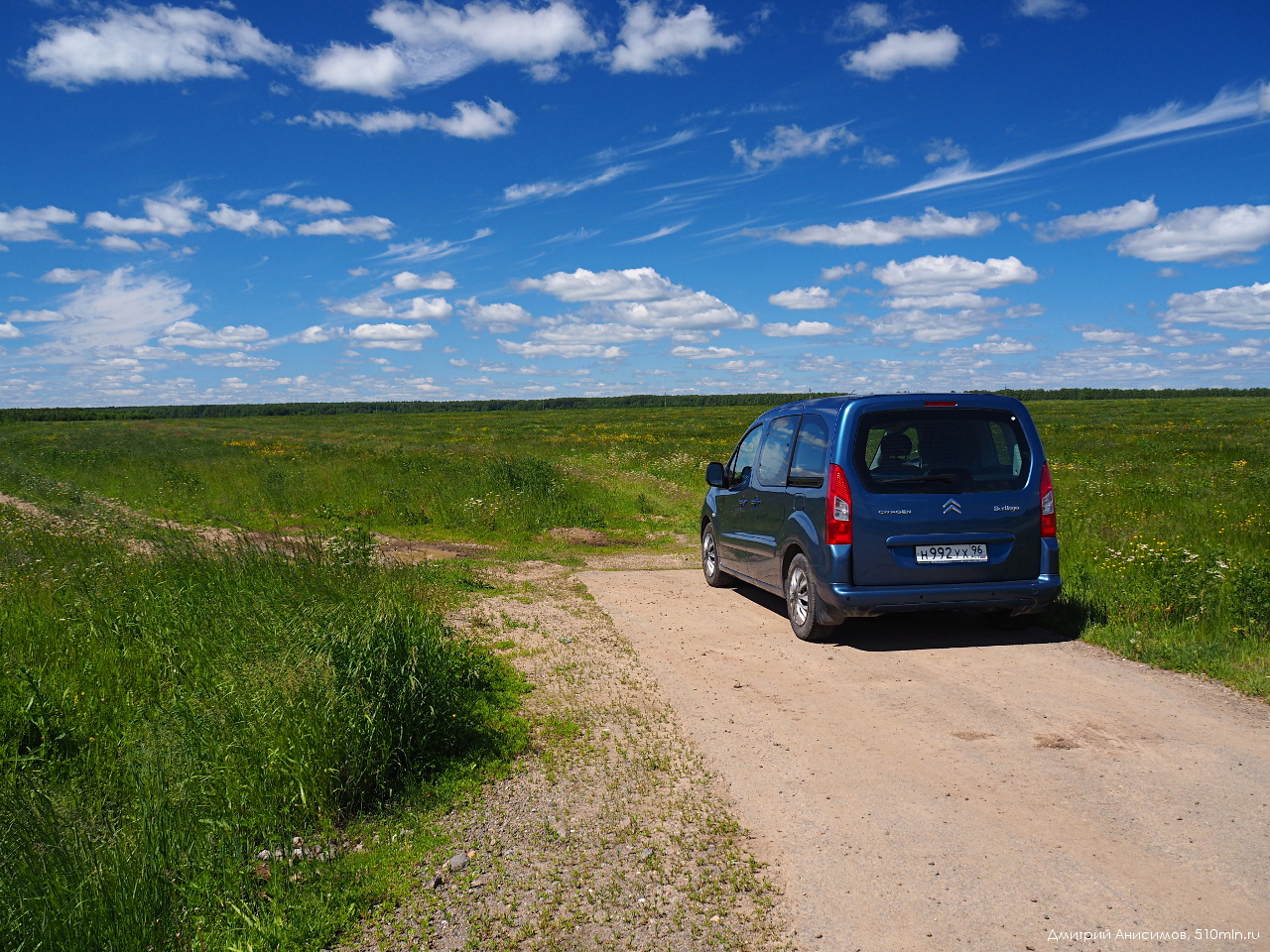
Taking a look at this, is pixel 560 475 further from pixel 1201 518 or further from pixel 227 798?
pixel 227 798

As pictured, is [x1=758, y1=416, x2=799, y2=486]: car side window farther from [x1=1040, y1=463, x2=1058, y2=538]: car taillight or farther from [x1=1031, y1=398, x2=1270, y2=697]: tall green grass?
[x1=1031, y1=398, x2=1270, y2=697]: tall green grass

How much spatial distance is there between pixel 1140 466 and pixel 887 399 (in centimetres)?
1776

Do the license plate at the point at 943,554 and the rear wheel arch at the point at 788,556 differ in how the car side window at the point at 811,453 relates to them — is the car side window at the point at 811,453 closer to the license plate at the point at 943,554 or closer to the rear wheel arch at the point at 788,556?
the rear wheel arch at the point at 788,556

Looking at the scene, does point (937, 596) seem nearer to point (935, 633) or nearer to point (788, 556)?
point (935, 633)

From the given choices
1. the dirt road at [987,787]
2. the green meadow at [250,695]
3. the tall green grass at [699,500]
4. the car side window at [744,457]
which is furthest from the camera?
the car side window at [744,457]

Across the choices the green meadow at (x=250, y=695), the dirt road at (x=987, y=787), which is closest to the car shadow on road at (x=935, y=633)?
the dirt road at (x=987, y=787)

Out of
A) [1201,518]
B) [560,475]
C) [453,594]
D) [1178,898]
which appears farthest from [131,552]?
[1201,518]

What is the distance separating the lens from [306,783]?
3.80 metres

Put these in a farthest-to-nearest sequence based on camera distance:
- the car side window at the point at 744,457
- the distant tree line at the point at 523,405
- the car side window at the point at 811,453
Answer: the distant tree line at the point at 523,405 < the car side window at the point at 744,457 < the car side window at the point at 811,453

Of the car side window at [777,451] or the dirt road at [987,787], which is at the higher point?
the car side window at [777,451]

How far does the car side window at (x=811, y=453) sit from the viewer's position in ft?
22.6

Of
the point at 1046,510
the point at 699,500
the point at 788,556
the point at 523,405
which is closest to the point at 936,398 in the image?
the point at 1046,510

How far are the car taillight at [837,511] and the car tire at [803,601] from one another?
0.38m

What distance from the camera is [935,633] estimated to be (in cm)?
705
